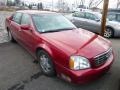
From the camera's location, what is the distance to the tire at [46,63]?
13.1 feet

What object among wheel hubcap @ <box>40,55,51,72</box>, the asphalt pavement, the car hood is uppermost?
the car hood

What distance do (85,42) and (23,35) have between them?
84.6 inches

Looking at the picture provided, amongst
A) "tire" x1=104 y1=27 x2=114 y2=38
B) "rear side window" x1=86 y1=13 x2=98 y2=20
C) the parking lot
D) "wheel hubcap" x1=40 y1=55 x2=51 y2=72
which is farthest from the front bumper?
"rear side window" x1=86 y1=13 x2=98 y2=20

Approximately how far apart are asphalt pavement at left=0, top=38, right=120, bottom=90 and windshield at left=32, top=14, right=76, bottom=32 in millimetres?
1111

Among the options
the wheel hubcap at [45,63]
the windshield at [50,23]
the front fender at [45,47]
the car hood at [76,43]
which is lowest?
the wheel hubcap at [45,63]

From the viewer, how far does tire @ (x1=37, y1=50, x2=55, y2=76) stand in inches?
157

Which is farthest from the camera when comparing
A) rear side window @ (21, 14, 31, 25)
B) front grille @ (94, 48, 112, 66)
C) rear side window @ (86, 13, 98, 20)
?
rear side window @ (86, 13, 98, 20)

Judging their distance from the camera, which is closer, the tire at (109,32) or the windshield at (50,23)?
the windshield at (50,23)

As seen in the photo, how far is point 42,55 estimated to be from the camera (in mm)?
4293

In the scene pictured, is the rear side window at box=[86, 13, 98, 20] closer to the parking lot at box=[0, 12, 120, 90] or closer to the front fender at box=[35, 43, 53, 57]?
the parking lot at box=[0, 12, 120, 90]

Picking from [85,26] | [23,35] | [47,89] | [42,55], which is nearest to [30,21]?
[23,35]

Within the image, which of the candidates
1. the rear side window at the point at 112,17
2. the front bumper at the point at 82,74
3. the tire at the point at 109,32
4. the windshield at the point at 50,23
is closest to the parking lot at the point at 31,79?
the front bumper at the point at 82,74

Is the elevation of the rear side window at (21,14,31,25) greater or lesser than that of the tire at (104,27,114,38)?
greater

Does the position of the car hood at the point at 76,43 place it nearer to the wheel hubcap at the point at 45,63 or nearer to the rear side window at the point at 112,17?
the wheel hubcap at the point at 45,63
